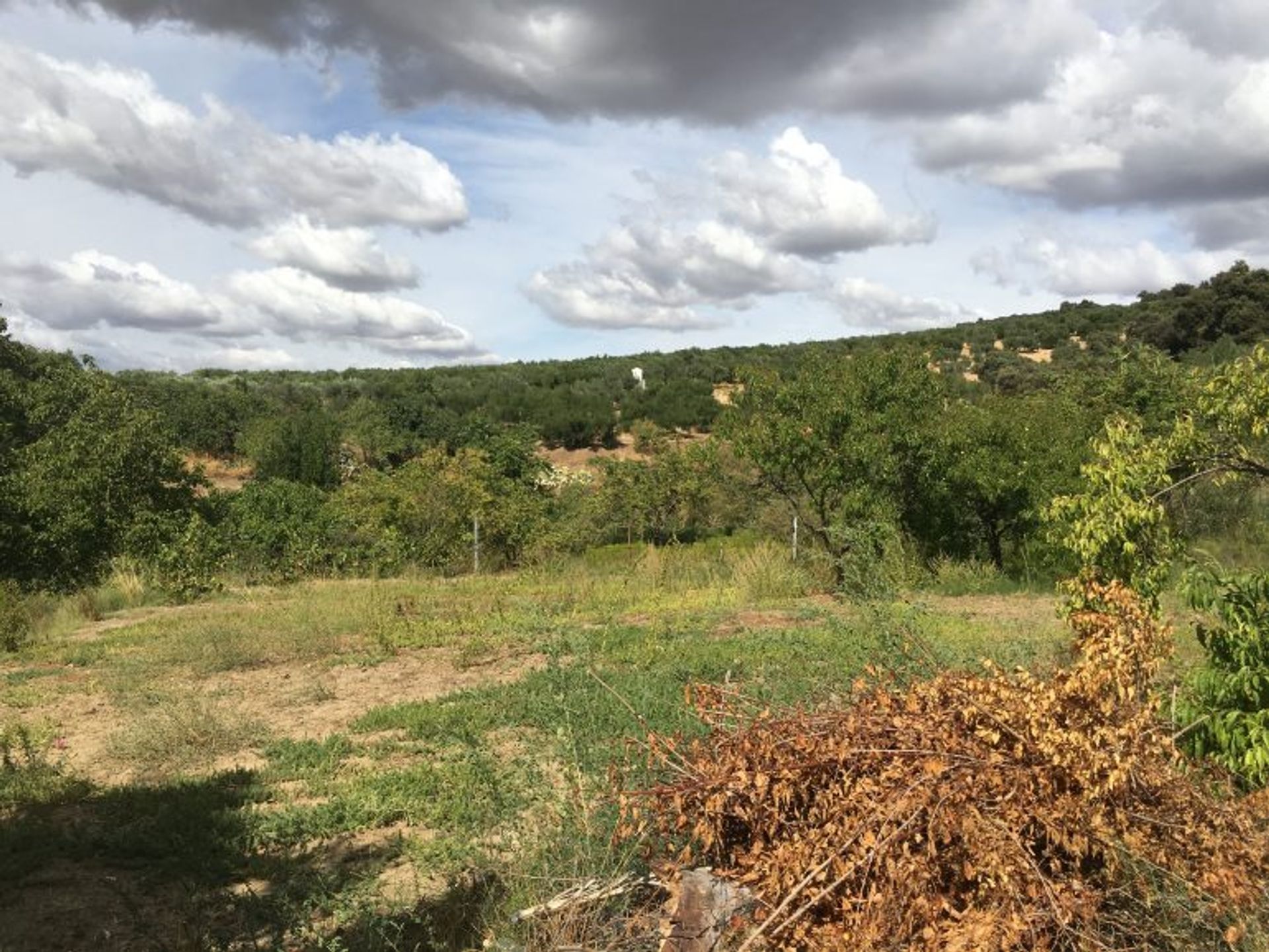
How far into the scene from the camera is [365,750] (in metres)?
6.54

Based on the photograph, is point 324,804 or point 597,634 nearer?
point 324,804

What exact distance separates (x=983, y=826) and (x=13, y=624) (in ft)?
37.9

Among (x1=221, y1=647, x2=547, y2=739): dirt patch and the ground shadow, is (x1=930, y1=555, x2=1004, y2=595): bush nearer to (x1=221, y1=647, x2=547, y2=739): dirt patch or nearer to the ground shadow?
(x1=221, y1=647, x2=547, y2=739): dirt patch

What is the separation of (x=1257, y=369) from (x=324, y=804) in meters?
5.45

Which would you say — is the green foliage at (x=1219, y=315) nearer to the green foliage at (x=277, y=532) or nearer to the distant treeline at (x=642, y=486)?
the distant treeline at (x=642, y=486)

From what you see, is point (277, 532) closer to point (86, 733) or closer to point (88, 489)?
point (88, 489)

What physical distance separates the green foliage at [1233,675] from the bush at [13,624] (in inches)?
460

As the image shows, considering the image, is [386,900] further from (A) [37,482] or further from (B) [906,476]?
(A) [37,482]

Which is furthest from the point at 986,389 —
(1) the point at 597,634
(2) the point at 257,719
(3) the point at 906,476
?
(2) the point at 257,719

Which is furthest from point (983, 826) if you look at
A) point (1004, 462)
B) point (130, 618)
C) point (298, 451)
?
point (298, 451)

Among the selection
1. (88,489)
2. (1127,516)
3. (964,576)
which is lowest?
(964,576)

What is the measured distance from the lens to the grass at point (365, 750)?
4141 millimetres

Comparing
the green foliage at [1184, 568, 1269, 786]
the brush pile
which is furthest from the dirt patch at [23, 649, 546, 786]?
the green foliage at [1184, 568, 1269, 786]

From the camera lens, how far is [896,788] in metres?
3.15
